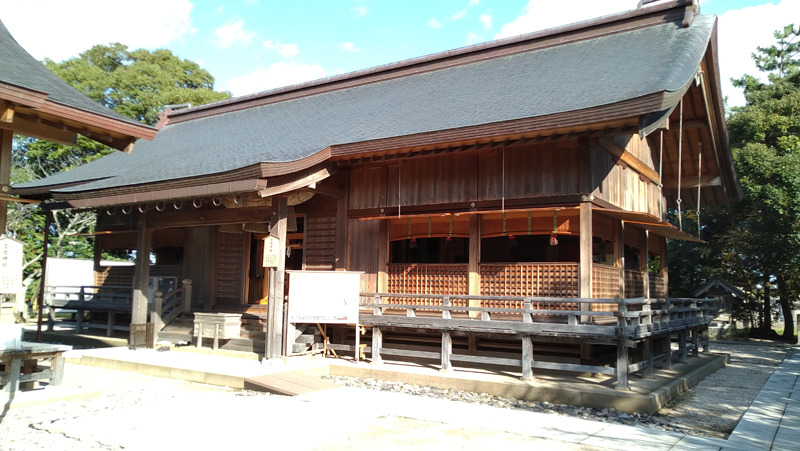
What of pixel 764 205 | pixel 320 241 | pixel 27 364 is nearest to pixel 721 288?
pixel 764 205

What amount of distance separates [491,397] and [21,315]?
20.9 metres

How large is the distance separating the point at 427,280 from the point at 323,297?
6.91 feet

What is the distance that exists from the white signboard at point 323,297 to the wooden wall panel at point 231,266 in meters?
4.16

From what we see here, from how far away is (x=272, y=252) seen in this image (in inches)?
405

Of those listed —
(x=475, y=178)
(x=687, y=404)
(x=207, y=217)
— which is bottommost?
(x=687, y=404)

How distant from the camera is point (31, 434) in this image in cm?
615

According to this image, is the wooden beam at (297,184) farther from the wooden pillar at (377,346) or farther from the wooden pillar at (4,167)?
the wooden pillar at (4,167)

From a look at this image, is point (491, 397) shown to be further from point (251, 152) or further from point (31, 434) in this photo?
point (251, 152)

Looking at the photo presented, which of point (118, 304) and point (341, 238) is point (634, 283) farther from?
point (118, 304)

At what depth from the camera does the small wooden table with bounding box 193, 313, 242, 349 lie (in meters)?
11.8

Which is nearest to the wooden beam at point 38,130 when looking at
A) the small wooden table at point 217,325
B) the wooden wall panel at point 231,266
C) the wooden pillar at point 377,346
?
the small wooden table at point 217,325

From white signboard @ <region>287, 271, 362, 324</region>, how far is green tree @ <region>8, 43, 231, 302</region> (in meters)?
22.8

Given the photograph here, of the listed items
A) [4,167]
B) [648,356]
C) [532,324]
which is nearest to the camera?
[4,167]

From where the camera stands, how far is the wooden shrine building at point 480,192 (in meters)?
9.52
